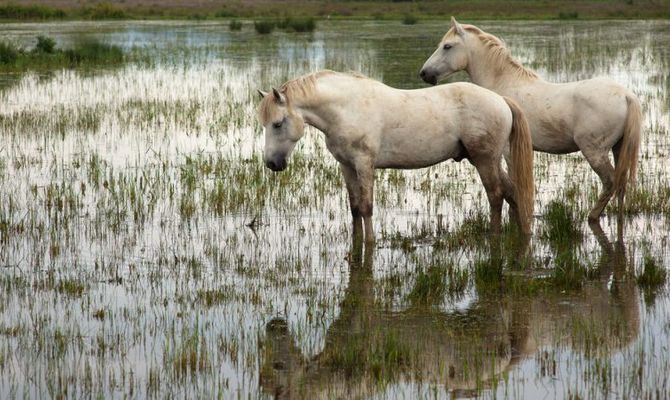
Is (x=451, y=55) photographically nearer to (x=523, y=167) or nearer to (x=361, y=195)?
(x=523, y=167)

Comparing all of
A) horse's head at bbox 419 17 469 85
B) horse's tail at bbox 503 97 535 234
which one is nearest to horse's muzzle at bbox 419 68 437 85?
horse's head at bbox 419 17 469 85

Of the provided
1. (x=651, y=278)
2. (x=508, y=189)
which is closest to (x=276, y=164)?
(x=508, y=189)

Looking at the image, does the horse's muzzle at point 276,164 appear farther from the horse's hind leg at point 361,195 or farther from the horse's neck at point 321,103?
the horse's hind leg at point 361,195

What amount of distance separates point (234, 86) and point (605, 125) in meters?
12.2

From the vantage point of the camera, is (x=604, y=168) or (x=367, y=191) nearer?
(x=367, y=191)

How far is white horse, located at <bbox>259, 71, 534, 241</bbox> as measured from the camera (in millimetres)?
8164

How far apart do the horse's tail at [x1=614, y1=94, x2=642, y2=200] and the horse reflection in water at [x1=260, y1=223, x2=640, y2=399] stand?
1.68 m

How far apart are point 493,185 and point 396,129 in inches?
39.1

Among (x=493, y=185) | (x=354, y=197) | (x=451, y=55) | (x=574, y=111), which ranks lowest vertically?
(x=354, y=197)

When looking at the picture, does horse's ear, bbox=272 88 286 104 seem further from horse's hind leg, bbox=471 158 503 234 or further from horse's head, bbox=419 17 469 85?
horse's head, bbox=419 17 469 85

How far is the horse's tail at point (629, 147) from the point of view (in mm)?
8602

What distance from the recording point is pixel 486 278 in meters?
7.17

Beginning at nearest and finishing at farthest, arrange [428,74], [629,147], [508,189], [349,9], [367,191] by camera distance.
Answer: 1. [367,191]
2. [629,147]
3. [508,189]
4. [428,74]
5. [349,9]

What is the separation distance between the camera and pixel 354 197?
8.57 metres
